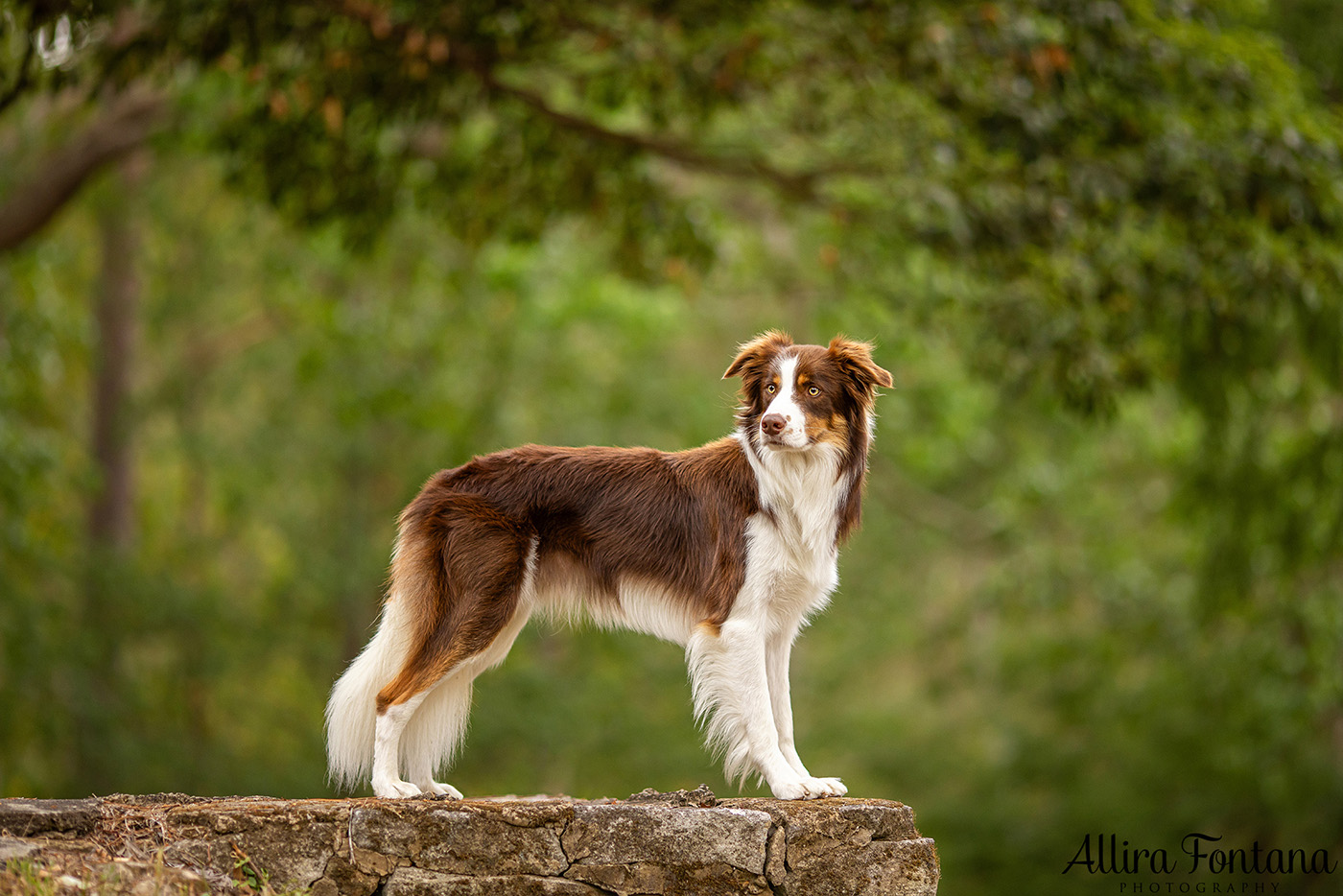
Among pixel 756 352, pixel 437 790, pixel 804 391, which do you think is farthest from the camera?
pixel 437 790

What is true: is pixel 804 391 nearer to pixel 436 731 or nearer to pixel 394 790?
pixel 436 731

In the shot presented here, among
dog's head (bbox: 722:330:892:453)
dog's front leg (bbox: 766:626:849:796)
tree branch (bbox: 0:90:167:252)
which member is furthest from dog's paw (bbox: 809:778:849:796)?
tree branch (bbox: 0:90:167:252)

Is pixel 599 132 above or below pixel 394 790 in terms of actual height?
above

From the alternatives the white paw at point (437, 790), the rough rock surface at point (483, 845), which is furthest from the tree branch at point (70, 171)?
the white paw at point (437, 790)

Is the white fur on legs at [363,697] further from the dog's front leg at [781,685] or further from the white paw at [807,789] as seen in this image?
the white paw at [807,789]

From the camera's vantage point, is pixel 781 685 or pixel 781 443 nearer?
pixel 781 443

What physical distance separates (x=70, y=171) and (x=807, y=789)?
26.5 ft

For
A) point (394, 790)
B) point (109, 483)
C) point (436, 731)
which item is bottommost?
point (394, 790)

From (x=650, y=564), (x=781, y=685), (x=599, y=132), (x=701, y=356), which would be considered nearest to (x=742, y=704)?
(x=781, y=685)

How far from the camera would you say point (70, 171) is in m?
10.4

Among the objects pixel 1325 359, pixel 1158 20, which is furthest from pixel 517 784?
pixel 1158 20

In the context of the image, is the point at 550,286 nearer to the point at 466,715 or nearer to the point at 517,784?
→ the point at 517,784

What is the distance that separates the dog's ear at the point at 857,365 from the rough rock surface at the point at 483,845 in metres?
1.71

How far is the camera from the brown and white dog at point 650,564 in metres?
5.29
